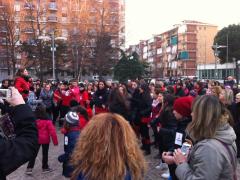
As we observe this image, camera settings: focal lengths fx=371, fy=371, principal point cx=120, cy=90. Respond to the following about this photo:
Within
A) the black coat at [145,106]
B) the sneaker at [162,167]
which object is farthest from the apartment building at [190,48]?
the sneaker at [162,167]

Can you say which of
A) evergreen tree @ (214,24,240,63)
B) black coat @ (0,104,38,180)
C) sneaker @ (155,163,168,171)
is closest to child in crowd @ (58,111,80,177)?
sneaker @ (155,163,168,171)

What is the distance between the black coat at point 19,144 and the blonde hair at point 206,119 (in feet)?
4.66

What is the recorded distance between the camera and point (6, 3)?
41.7 metres

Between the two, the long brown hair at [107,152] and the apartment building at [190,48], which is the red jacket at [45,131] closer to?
the long brown hair at [107,152]

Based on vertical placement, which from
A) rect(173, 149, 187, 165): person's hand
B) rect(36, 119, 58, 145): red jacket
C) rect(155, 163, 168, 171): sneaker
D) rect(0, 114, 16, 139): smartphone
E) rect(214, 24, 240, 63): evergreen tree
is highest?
rect(214, 24, 240, 63): evergreen tree

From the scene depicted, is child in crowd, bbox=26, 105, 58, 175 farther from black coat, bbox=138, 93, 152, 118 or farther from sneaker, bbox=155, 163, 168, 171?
black coat, bbox=138, 93, 152, 118

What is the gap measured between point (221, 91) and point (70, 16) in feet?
128

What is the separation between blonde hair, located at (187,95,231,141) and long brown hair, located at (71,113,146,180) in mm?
720

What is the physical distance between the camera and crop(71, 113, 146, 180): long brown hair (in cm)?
253

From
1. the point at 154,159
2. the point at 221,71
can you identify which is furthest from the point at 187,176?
the point at 221,71

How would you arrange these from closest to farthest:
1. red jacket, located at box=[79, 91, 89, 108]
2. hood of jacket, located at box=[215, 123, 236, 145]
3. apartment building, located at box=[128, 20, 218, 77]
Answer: hood of jacket, located at box=[215, 123, 236, 145], red jacket, located at box=[79, 91, 89, 108], apartment building, located at box=[128, 20, 218, 77]

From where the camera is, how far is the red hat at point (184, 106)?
15.9 ft

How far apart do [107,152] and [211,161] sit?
0.92m

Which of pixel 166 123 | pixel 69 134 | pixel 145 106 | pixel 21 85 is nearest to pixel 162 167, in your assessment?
pixel 166 123
